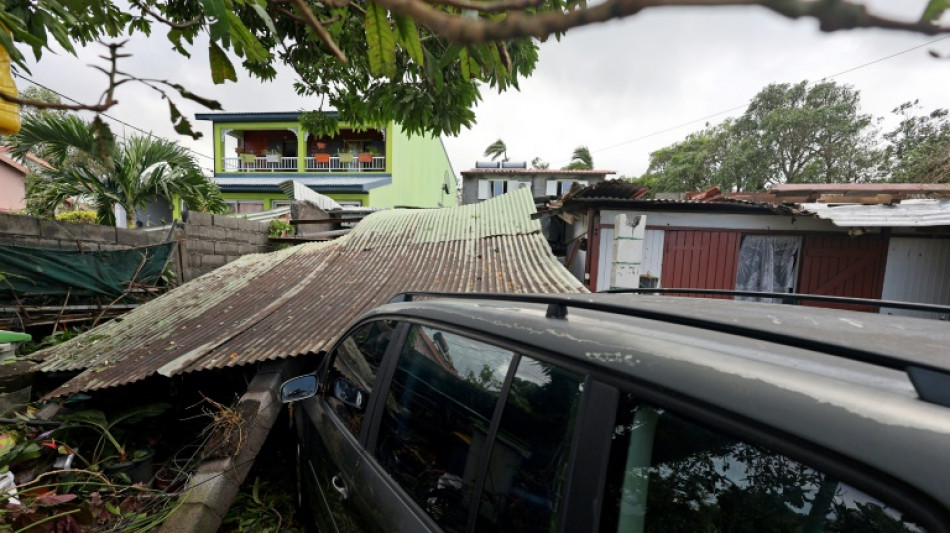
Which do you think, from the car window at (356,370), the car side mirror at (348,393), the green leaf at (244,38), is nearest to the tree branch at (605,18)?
the green leaf at (244,38)

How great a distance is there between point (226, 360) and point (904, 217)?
31.8 feet

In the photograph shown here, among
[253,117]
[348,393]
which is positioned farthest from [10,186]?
[348,393]

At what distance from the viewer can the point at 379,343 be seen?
186 centimetres

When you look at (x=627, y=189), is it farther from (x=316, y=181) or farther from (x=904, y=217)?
(x=316, y=181)

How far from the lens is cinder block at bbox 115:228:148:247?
233 inches

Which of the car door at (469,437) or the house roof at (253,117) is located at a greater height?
the house roof at (253,117)

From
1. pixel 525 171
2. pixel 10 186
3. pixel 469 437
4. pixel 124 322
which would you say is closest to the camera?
pixel 469 437

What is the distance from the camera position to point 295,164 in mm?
20562

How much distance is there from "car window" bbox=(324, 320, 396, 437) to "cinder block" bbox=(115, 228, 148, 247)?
19.4ft

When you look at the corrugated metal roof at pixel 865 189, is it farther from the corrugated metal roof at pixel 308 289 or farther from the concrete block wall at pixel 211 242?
the concrete block wall at pixel 211 242

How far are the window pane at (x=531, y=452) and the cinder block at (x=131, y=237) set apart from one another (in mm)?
7364

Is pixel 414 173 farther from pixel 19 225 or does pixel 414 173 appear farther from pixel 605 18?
pixel 605 18

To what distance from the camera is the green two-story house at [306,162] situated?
60.0ft

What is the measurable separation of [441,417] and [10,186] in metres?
24.8
